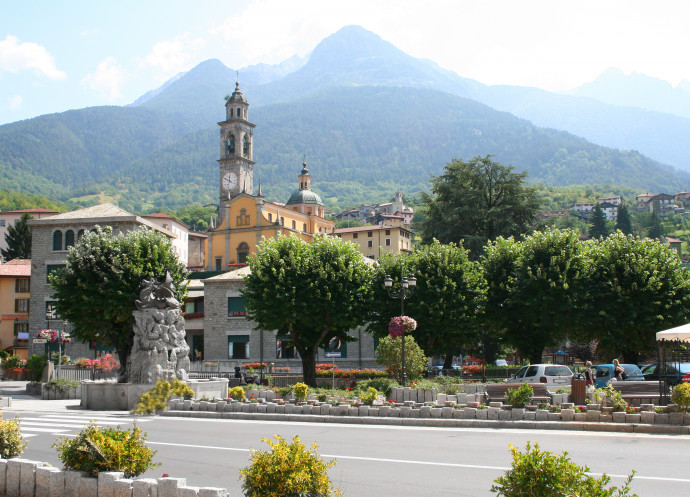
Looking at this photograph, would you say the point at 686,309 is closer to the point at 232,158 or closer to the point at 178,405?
the point at 178,405

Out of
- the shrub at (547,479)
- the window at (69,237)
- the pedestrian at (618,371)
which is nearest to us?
the shrub at (547,479)

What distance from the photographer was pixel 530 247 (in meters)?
36.8

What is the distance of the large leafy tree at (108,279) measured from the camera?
113 ft

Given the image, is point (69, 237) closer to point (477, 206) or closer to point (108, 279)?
point (108, 279)

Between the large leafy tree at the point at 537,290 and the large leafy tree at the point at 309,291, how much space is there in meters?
7.80

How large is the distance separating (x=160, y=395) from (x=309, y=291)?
1287 centimetres

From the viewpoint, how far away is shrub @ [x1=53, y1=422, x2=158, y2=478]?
8344 mm

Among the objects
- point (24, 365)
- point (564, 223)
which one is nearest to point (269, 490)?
point (24, 365)

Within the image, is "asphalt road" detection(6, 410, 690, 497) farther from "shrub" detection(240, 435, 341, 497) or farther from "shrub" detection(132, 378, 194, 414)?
"shrub" detection(240, 435, 341, 497)

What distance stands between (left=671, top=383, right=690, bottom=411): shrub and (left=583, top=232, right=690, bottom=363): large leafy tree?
17.8 m

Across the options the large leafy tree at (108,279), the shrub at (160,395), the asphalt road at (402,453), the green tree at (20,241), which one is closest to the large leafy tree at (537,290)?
the large leafy tree at (108,279)

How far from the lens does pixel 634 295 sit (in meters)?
34.1

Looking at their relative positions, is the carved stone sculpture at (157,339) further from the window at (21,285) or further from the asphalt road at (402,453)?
the window at (21,285)

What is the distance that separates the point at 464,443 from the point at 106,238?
86.8 feet
